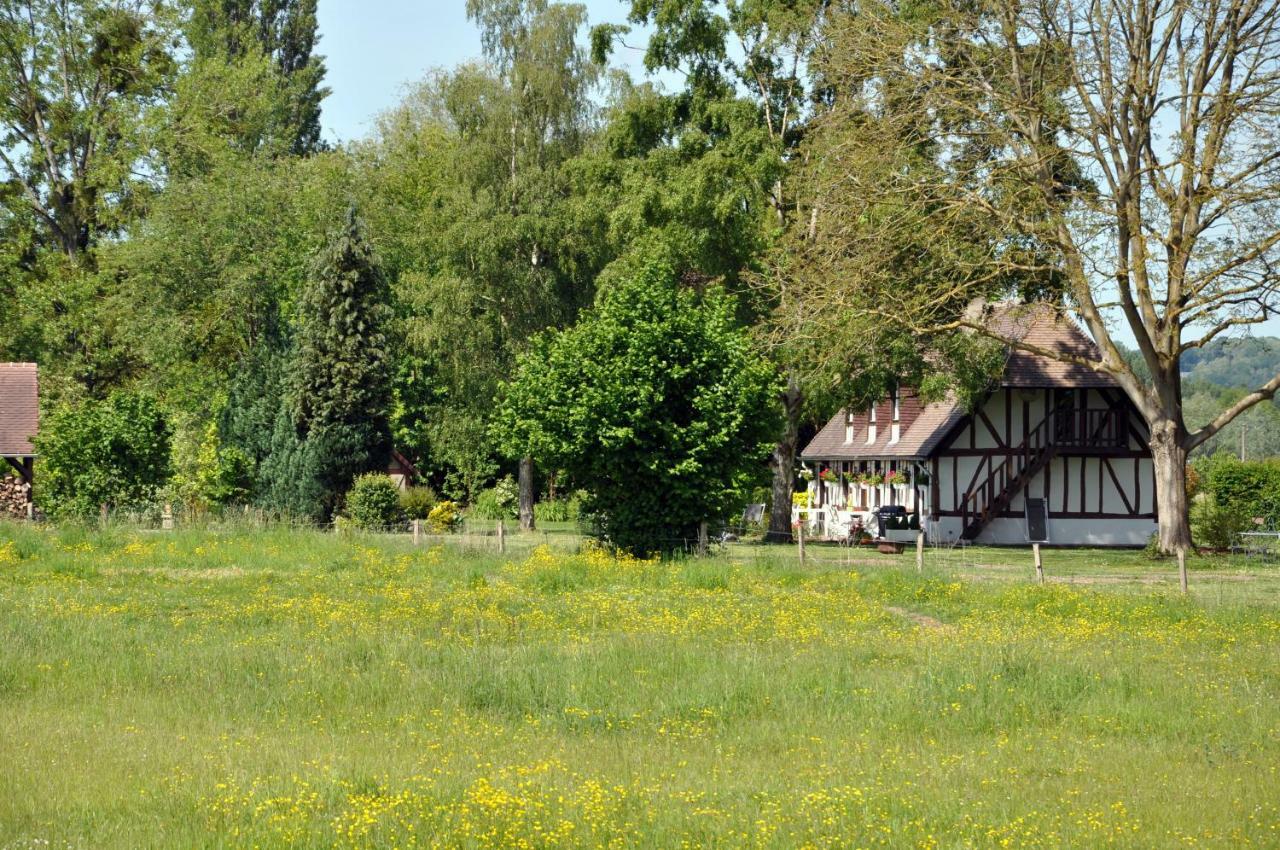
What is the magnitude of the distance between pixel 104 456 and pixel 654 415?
62.8 ft

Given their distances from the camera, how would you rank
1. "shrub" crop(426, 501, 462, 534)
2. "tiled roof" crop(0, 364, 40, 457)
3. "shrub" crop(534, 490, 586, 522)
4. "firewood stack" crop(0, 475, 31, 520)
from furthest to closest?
1. "shrub" crop(534, 490, 586, 522)
2. "tiled roof" crop(0, 364, 40, 457)
3. "shrub" crop(426, 501, 462, 534)
4. "firewood stack" crop(0, 475, 31, 520)

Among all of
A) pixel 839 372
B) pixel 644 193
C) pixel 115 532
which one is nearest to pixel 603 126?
pixel 644 193

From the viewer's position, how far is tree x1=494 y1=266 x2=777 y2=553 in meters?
32.5

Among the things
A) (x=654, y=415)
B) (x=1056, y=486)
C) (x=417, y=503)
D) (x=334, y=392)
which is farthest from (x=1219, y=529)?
(x=334, y=392)

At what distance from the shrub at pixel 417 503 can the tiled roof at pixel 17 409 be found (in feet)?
42.2

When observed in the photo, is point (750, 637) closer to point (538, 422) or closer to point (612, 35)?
point (538, 422)

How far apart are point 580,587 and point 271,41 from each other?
212 feet

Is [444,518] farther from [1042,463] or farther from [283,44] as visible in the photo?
[283,44]

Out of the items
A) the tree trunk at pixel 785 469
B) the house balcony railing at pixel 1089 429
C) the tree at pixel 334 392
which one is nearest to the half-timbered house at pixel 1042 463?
the house balcony railing at pixel 1089 429

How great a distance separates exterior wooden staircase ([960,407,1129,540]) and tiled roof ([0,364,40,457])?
3076 cm

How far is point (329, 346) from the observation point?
49812 mm

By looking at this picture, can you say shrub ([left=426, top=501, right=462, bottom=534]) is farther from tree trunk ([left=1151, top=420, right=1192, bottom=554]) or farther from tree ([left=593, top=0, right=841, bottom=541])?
tree trunk ([left=1151, top=420, right=1192, bottom=554])

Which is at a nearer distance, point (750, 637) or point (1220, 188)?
point (750, 637)

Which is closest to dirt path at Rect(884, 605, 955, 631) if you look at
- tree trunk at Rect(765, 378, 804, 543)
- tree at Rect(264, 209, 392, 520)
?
tree trunk at Rect(765, 378, 804, 543)
